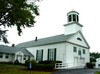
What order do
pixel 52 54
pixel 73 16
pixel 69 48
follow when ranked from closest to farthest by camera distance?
pixel 69 48 → pixel 52 54 → pixel 73 16

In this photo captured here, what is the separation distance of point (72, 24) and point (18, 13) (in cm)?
1873

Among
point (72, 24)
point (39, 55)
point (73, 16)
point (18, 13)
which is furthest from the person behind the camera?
point (39, 55)

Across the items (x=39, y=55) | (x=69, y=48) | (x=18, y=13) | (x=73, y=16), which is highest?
(x=73, y=16)

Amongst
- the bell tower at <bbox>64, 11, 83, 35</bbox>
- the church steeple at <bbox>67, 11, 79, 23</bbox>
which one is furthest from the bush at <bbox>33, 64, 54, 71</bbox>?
the church steeple at <bbox>67, 11, 79, 23</bbox>

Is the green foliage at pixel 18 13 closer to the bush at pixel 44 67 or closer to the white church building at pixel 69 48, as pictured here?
the bush at pixel 44 67

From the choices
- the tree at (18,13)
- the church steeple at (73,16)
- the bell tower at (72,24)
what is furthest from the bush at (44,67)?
the church steeple at (73,16)

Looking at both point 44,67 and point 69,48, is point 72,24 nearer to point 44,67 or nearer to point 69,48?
point 69,48

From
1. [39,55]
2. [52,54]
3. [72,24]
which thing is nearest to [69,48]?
[52,54]

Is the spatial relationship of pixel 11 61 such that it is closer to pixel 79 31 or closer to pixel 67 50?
pixel 67 50

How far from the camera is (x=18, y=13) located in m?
16.2

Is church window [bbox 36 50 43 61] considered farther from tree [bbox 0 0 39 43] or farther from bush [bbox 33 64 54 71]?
tree [bbox 0 0 39 43]

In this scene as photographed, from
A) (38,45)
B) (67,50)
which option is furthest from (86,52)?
(38,45)

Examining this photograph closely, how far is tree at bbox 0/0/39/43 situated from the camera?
51.2 feet

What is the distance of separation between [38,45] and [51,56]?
538cm
